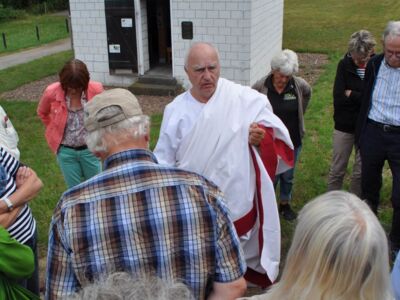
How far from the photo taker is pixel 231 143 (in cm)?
306

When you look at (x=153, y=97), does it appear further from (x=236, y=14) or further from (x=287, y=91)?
(x=287, y=91)

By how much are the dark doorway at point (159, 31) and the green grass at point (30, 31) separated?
344 inches

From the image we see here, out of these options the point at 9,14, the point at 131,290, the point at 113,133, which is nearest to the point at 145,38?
the point at 113,133

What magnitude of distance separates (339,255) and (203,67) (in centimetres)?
182

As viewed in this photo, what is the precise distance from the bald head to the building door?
7764mm

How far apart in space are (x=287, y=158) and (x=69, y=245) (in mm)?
1885

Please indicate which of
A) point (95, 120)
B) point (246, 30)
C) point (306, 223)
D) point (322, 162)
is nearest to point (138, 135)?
point (95, 120)

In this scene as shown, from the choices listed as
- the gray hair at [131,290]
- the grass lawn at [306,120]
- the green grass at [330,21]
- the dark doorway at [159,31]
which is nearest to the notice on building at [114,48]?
the dark doorway at [159,31]

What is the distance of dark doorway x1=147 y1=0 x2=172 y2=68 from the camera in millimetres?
11539

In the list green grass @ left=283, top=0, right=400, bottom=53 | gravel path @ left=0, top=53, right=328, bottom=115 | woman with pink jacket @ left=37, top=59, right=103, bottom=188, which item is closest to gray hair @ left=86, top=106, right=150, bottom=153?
woman with pink jacket @ left=37, top=59, right=103, bottom=188

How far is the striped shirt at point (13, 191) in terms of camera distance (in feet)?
8.83

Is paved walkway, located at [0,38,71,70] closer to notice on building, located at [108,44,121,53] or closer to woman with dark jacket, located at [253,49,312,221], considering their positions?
notice on building, located at [108,44,121,53]

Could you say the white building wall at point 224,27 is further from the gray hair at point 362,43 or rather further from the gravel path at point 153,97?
the gray hair at point 362,43

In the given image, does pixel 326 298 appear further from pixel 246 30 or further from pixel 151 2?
pixel 151 2
